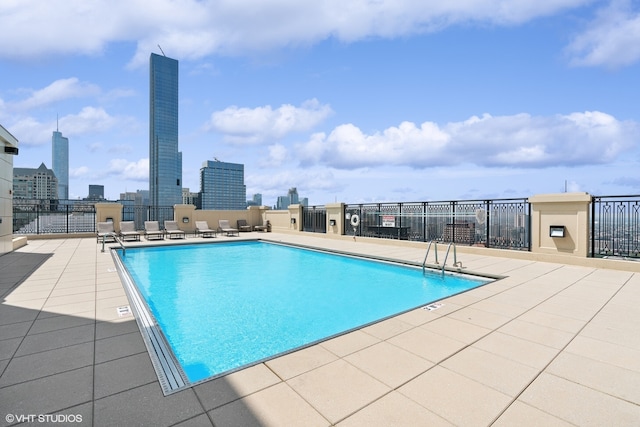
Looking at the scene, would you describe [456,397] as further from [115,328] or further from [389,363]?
[115,328]

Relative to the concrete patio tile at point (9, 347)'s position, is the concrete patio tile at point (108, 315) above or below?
below

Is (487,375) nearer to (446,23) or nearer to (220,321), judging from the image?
(220,321)

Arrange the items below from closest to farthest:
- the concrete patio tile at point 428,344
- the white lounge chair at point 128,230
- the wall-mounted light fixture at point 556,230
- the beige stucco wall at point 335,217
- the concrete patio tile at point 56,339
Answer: the concrete patio tile at point 428,344, the concrete patio tile at point 56,339, the wall-mounted light fixture at point 556,230, the white lounge chair at point 128,230, the beige stucco wall at point 335,217

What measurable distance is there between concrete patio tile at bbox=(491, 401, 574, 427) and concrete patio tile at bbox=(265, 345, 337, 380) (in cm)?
135

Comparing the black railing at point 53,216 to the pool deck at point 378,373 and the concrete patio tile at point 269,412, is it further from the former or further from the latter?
the concrete patio tile at point 269,412

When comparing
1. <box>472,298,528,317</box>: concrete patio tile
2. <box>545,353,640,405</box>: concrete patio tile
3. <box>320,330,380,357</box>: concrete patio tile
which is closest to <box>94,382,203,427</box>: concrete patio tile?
<box>320,330,380,357</box>: concrete patio tile

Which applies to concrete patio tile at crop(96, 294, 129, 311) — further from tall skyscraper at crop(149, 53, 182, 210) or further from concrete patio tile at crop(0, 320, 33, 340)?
tall skyscraper at crop(149, 53, 182, 210)

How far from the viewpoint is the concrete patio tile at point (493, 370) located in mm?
2381

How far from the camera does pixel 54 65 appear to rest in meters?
9.07

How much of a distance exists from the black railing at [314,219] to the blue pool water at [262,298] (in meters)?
4.63

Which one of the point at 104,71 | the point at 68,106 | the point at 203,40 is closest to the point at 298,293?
the point at 203,40

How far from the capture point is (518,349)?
3008 millimetres

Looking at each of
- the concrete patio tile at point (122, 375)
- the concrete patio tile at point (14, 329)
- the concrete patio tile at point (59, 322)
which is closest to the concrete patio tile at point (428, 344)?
the concrete patio tile at point (122, 375)

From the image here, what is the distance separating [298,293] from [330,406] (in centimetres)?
455
